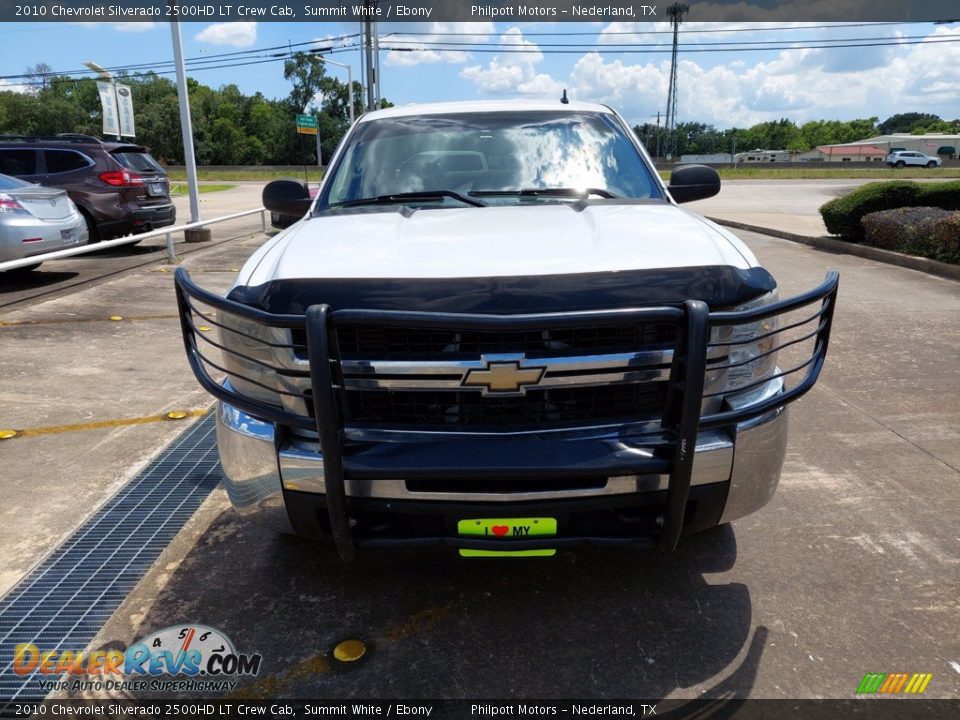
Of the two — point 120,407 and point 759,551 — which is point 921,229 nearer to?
point 759,551

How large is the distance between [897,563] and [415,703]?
201cm

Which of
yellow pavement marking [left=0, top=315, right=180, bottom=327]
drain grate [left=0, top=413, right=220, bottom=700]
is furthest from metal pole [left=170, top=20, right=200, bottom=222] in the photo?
drain grate [left=0, top=413, right=220, bottom=700]

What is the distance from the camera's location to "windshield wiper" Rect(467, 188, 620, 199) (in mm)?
3486

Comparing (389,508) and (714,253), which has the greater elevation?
(714,253)

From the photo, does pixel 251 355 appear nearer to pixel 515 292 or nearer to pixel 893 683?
pixel 515 292

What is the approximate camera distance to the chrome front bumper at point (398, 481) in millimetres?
2213

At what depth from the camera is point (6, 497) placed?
3.59 metres

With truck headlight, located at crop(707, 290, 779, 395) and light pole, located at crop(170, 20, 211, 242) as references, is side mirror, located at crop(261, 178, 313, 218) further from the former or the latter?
light pole, located at crop(170, 20, 211, 242)

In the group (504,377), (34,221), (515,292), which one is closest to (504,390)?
(504,377)

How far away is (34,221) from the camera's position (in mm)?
8547

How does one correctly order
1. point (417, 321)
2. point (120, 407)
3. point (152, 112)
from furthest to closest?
point (152, 112), point (120, 407), point (417, 321)

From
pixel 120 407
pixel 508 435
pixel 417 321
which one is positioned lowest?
pixel 120 407

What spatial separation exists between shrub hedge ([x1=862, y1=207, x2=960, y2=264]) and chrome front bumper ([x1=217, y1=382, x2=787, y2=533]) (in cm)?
858

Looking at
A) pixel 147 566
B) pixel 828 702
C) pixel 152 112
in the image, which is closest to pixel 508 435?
pixel 828 702
